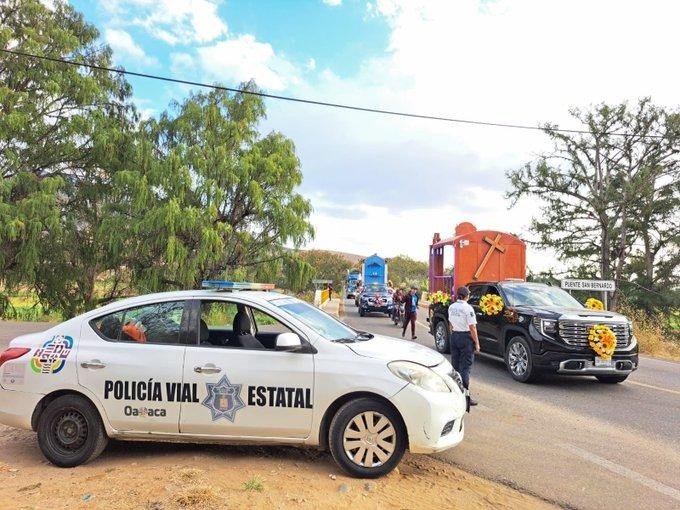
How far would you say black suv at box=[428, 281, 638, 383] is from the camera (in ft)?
26.5

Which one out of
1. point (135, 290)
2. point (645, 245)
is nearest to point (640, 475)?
point (135, 290)

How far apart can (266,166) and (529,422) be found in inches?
660

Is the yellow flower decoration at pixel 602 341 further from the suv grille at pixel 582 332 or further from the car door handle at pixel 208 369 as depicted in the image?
the car door handle at pixel 208 369

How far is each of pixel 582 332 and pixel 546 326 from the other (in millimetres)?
524

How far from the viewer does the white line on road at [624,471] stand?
4.16 metres

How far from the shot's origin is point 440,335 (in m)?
12.3

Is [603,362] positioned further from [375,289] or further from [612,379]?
[375,289]

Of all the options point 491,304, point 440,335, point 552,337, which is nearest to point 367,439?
point 552,337

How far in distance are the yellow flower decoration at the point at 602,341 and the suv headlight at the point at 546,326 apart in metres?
0.52

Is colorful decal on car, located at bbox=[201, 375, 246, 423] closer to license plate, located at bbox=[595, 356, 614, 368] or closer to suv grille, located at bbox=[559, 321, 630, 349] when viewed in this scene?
suv grille, located at bbox=[559, 321, 630, 349]

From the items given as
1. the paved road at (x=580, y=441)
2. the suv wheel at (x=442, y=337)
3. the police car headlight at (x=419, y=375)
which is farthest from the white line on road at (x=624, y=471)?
the suv wheel at (x=442, y=337)

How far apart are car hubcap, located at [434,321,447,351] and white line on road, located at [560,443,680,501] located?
6704mm

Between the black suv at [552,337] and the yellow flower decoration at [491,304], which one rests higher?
the yellow flower decoration at [491,304]

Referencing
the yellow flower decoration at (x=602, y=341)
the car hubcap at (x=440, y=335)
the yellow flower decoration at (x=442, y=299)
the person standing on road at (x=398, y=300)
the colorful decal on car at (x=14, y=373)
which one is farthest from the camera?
the person standing on road at (x=398, y=300)
